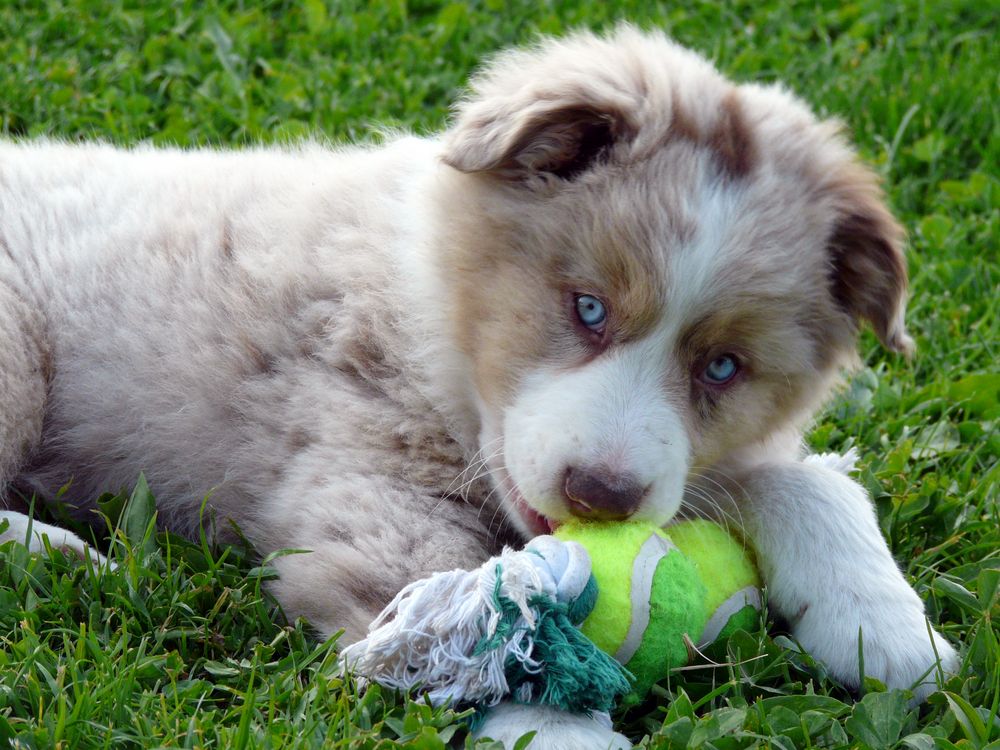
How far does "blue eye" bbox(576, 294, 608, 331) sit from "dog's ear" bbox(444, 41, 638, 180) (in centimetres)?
36

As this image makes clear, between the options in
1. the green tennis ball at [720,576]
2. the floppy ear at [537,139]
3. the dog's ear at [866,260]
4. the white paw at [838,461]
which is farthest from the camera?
the white paw at [838,461]

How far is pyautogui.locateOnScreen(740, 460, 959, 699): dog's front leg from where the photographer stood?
3.03m

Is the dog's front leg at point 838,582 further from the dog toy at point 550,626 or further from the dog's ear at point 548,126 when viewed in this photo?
the dog's ear at point 548,126

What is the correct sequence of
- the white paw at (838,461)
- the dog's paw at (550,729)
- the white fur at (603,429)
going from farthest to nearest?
the white paw at (838,461), the white fur at (603,429), the dog's paw at (550,729)

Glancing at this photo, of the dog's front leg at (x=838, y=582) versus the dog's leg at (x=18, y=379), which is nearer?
the dog's front leg at (x=838, y=582)

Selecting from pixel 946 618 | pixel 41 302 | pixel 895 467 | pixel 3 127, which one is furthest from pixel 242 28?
pixel 946 618

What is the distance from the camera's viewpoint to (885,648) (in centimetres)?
303

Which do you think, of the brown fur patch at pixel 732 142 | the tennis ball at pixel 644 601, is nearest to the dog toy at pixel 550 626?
the tennis ball at pixel 644 601

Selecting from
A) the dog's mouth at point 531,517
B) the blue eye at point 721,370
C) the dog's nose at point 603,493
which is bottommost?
the dog's mouth at point 531,517

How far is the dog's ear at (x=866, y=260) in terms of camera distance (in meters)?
3.41

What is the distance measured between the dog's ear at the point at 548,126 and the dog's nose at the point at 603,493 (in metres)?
0.81

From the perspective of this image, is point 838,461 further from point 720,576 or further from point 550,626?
point 550,626

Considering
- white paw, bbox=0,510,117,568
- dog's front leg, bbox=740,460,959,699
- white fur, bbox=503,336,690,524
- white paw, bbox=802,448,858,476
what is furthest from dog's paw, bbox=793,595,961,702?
white paw, bbox=0,510,117,568

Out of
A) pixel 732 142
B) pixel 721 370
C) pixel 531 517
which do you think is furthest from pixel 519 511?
pixel 732 142
